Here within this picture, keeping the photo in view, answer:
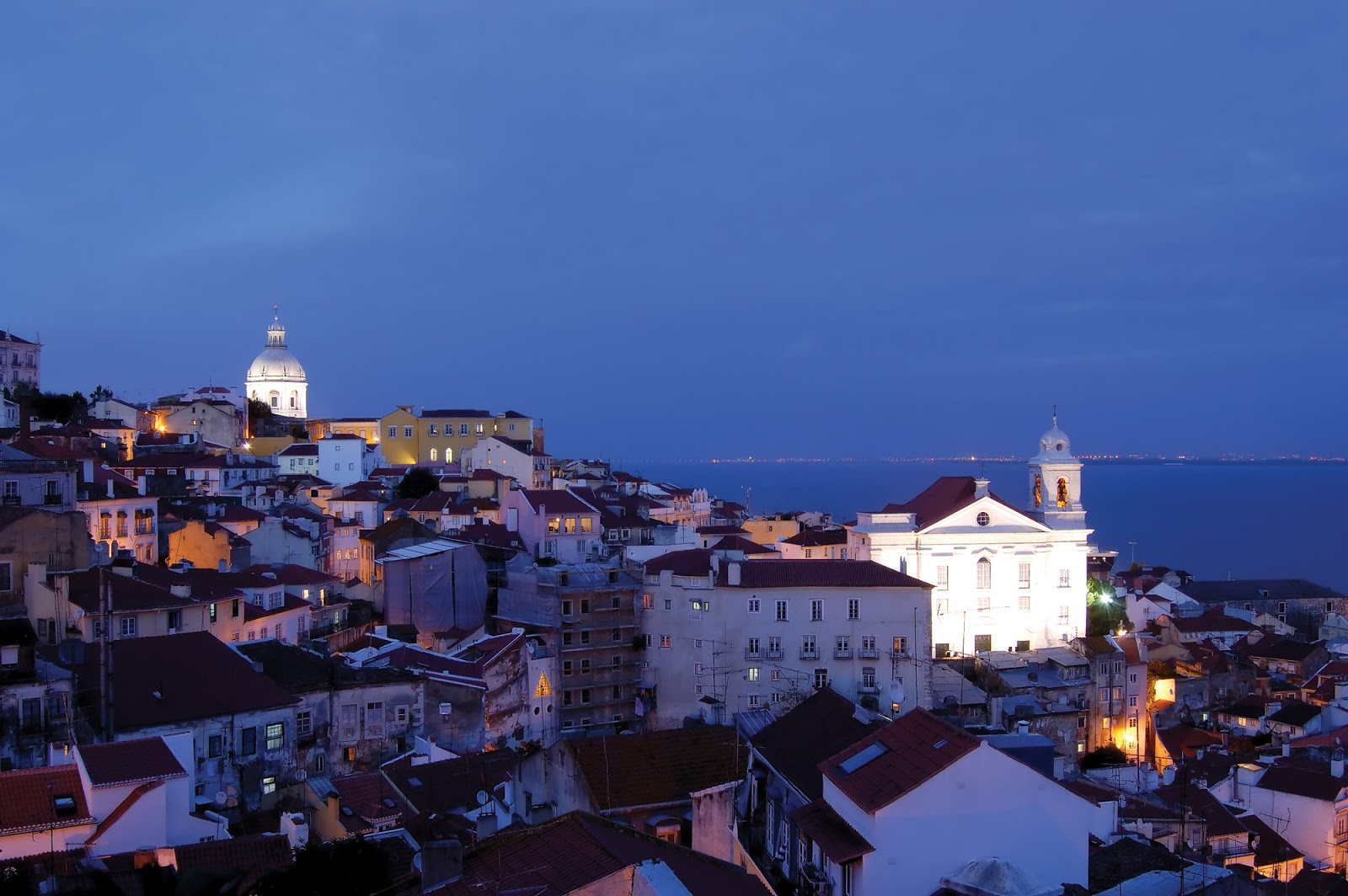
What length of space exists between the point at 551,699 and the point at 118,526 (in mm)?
13508

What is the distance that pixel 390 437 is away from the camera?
225 feet

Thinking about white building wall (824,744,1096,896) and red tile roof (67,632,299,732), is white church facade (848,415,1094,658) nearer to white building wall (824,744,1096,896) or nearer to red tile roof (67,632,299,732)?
red tile roof (67,632,299,732)

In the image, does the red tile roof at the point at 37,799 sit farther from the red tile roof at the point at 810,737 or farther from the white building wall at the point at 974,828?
the white building wall at the point at 974,828

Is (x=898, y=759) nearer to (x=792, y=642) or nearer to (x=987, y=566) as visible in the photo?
(x=792, y=642)

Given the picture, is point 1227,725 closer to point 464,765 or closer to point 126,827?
point 464,765

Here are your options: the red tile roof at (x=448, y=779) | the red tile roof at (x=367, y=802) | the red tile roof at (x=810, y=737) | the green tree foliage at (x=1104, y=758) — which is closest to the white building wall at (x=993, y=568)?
the green tree foliage at (x=1104, y=758)

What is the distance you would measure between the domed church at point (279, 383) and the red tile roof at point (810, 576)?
55.5m

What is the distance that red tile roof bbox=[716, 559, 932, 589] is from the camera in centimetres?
3338

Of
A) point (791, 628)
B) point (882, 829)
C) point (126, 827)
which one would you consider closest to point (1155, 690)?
point (791, 628)

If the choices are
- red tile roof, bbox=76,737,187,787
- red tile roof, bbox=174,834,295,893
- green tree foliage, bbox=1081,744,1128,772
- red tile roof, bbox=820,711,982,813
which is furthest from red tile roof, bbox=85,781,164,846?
green tree foliage, bbox=1081,744,1128,772

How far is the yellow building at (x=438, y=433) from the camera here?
68188 mm

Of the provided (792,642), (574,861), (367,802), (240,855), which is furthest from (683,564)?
(574,861)

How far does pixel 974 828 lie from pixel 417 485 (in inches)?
1846

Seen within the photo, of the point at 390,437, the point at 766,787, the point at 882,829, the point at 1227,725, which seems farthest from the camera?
the point at 390,437
